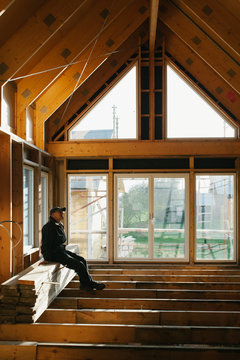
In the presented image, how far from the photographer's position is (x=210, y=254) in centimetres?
688

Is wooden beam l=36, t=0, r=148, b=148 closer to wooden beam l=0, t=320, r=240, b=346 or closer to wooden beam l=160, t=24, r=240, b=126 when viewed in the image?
wooden beam l=160, t=24, r=240, b=126

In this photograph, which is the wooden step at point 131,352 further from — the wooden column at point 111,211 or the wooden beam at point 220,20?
the wooden beam at point 220,20

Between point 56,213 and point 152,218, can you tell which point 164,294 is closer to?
point 56,213

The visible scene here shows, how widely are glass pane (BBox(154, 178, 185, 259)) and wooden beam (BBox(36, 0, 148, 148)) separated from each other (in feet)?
9.24

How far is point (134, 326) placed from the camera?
3.71 m

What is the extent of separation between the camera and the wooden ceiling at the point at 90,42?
435 cm

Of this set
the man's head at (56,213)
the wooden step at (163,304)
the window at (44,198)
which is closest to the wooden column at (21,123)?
the window at (44,198)

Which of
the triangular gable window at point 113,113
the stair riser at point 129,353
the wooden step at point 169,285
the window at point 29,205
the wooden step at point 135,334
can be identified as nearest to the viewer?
the stair riser at point 129,353

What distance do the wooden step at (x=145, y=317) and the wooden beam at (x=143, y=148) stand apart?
3.57 m

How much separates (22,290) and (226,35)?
4.61 m

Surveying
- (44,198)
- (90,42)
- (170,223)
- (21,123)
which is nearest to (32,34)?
(90,42)

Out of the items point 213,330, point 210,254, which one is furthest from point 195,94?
point 213,330

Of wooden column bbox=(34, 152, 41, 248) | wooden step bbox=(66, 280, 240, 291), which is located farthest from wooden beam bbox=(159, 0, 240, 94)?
wooden column bbox=(34, 152, 41, 248)

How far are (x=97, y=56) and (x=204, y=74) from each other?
2.38 metres
